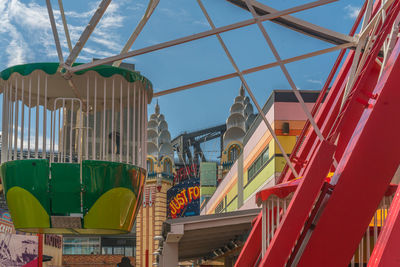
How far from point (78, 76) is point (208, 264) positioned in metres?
18.6

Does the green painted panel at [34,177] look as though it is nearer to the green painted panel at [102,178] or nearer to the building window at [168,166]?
the green painted panel at [102,178]

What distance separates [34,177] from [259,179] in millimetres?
16885

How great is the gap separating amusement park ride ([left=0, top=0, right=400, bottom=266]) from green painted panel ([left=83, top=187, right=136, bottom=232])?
0.04 feet

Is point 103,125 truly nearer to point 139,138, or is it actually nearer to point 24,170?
point 139,138

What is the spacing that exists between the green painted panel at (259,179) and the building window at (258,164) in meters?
0.19

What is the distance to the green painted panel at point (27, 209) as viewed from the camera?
769cm

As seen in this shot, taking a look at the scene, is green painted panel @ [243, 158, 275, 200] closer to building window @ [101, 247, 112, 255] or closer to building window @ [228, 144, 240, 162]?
building window @ [228, 144, 240, 162]

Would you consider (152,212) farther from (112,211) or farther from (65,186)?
(65,186)

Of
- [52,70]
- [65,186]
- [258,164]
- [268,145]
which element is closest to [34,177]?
[65,186]

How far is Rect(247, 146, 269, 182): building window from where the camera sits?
22.9m

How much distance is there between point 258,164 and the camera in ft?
81.5

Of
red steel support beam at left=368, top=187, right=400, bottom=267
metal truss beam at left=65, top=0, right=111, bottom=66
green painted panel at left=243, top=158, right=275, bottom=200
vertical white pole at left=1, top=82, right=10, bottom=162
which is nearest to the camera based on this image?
red steel support beam at left=368, top=187, right=400, bottom=267

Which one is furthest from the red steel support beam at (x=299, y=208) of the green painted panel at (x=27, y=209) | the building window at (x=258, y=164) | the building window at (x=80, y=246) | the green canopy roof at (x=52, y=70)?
the building window at (x=80, y=246)

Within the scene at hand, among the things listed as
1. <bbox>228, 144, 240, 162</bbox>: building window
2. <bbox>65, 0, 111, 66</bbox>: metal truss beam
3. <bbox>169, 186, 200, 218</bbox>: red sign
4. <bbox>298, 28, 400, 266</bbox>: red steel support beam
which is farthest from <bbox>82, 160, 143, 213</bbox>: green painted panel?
<bbox>169, 186, 200, 218</bbox>: red sign
